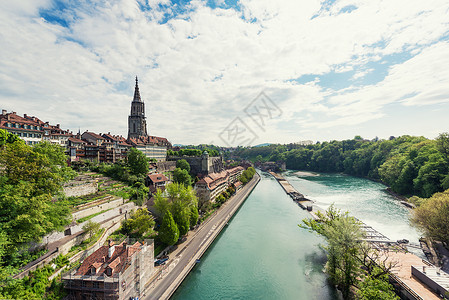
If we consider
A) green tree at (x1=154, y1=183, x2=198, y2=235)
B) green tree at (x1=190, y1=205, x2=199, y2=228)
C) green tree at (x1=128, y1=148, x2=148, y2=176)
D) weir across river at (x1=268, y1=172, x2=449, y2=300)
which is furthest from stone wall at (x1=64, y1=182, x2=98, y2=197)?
weir across river at (x1=268, y1=172, x2=449, y2=300)

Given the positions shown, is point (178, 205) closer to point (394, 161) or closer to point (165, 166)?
point (165, 166)

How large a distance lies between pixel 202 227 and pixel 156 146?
3794cm

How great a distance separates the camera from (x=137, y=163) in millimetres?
39031

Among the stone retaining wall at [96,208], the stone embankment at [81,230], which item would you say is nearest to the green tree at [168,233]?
the stone embankment at [81,230]

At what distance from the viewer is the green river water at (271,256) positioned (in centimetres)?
1973

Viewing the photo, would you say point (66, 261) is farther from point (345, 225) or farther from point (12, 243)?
point (345, 225)

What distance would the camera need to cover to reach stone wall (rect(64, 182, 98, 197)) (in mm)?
25425

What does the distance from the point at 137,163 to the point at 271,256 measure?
2886cm

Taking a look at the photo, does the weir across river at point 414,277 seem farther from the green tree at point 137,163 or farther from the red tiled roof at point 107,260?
the green tree at point 137,163

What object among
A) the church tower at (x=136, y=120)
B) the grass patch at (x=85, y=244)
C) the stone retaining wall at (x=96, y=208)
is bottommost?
the grass patch at (x=85, y=244)

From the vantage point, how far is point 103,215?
2394cm

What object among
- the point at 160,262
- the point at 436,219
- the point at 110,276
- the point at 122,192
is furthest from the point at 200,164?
the point at 436,219

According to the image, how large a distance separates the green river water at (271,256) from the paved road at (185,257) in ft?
3.68

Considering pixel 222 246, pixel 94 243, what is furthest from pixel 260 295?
pixel 94 243
